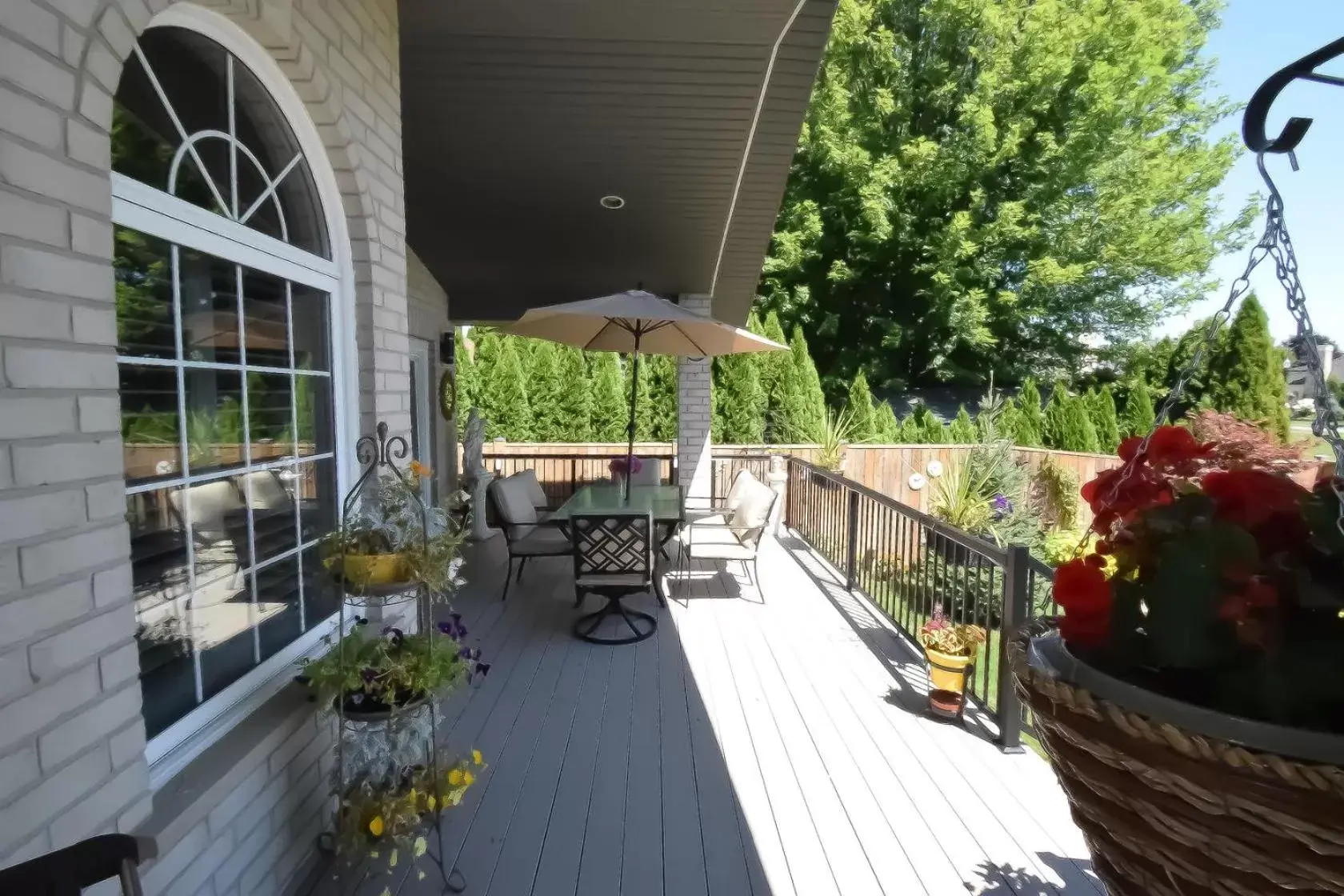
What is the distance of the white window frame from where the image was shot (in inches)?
58.9

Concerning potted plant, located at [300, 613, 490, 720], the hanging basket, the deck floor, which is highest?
the hanging basket

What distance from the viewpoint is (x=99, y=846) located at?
3.03 ft

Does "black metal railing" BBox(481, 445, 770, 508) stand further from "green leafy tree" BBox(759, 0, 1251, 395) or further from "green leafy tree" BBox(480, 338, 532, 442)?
"green leafy tree" BBox(759, 0, 1251, 395)

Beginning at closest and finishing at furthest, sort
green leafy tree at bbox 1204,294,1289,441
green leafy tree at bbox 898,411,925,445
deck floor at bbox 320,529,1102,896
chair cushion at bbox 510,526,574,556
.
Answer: deck floor at bbox 320,529,1102,896, chair cushion at bbox 510,526,574,556, green leafy tree at bbox 1204,294,1289,441, green leafy tree at bbox 898,411,925,445

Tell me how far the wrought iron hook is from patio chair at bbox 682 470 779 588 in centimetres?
392

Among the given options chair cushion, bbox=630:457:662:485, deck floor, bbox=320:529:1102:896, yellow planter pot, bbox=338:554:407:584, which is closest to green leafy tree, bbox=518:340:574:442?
chair cushion, bbox=630:457:662:485

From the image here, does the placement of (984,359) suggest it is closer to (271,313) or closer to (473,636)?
(473,636)

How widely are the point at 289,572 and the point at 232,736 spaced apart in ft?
1.68

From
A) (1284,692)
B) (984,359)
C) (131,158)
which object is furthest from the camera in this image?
(984,359)

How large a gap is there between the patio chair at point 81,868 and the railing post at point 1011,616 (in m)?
Result: 2.61

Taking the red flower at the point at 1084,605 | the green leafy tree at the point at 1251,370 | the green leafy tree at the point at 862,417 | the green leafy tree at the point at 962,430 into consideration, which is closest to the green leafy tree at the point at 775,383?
the green leafy tree at the point at 862,417

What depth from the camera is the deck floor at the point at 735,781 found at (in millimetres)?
2037

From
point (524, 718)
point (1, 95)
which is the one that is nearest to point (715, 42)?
point (1, 95)

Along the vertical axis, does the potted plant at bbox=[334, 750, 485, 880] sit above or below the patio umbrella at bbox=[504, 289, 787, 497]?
below
